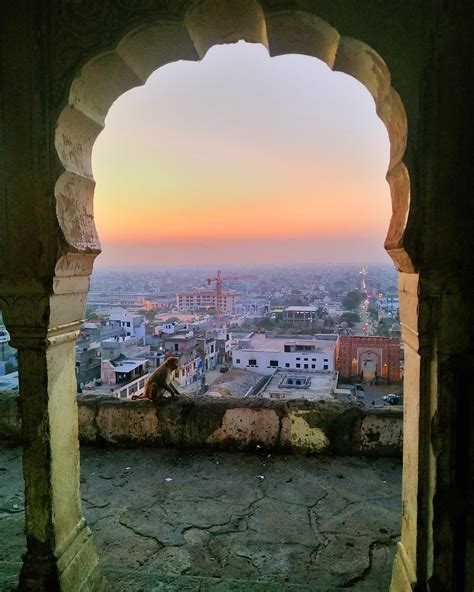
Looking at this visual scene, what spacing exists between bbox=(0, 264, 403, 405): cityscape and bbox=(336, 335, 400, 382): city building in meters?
0.01

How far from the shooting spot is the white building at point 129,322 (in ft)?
25.4

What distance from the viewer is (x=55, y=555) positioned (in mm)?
2398

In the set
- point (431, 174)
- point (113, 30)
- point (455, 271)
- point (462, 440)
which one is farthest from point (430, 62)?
point (462, 440)

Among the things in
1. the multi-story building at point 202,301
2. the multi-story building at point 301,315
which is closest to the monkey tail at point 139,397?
the multi-story building at point 301,315

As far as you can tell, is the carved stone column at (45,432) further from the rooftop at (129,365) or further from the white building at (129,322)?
the white building at (129,322)

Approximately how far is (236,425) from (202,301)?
5959 mm

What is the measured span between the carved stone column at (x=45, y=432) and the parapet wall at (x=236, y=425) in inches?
95.9

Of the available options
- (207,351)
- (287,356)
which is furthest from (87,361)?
(287,356)

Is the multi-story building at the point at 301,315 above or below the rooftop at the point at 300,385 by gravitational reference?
above

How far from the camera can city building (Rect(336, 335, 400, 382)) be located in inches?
216

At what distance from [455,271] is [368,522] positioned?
2.43 meters

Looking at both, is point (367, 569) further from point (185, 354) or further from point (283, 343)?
point (283, 343)

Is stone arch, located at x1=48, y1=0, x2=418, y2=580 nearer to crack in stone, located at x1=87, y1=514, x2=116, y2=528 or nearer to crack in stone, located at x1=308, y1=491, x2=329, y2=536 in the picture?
crack in stone, located at x1=308, y1=491, x2=329, y2=536

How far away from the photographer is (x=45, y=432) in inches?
95.0
